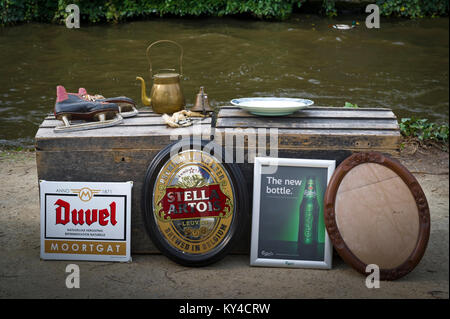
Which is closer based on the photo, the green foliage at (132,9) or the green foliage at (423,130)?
the green foliage at (423,130)

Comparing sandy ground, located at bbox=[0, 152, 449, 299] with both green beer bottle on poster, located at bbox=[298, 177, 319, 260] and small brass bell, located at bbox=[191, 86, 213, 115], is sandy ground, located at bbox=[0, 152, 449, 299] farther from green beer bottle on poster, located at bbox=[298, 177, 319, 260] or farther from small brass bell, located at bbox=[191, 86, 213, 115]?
small brass bell, located at bbox=[191, 86, 213, 115]

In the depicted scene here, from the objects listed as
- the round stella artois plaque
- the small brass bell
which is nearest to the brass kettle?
the small brass bell

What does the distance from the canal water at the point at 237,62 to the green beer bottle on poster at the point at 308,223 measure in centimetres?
349

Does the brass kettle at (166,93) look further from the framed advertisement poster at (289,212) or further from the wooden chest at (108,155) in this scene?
the framed advertisement poster at (289,212)

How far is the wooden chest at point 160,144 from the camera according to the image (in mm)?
2795

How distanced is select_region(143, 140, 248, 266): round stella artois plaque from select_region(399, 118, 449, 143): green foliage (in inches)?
99.2

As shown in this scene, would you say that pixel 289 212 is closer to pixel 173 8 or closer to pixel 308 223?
pixel 308 223

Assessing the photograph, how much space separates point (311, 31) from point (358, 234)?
26.2 ft

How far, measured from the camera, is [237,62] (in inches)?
328

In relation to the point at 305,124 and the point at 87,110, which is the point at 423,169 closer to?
the point at 305,124

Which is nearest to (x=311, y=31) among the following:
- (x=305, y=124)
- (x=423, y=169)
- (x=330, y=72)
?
(x=330, y=72)

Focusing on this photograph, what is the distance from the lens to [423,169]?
159 inches

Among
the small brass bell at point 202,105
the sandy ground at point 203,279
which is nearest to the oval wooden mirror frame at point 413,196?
the sandy ground at point 203,279

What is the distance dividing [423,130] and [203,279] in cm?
298
